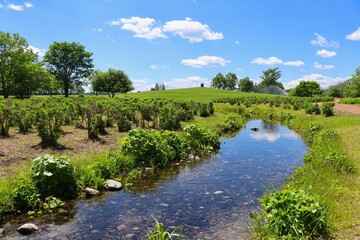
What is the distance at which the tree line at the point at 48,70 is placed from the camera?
6788cm

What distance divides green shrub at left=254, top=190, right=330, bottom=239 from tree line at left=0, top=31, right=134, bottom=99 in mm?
71230

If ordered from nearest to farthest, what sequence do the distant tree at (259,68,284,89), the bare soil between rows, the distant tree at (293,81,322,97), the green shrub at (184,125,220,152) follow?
the bare soil between rows < the green shrub at (184,125,220,152) < the distant tree at (293,81,322,97) < the distant tree at (259,68,284,89)

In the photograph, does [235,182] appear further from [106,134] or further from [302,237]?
[106,134]

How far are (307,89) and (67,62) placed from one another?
298ft

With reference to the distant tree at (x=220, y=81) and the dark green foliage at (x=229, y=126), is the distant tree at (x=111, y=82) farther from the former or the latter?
the distant tree at (x=220, y=81)

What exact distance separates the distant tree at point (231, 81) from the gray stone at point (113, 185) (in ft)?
615

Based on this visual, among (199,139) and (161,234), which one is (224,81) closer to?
(199,139)

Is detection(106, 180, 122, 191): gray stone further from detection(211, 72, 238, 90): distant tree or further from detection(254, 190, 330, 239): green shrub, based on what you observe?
detection(211, 72, 238, 90): distant tree

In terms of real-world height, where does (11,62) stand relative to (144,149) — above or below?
above

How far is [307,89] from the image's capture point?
12156 centimetres

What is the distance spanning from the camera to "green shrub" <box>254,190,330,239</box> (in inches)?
269

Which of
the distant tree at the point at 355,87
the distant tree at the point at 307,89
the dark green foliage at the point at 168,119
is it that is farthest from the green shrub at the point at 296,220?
the distant tree at the point at 307,89

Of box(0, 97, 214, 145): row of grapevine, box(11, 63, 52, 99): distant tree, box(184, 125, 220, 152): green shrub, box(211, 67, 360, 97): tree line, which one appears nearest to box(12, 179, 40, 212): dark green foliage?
box(0, 97, 214, 145): row of grapevine

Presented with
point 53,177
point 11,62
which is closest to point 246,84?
point 11,62
